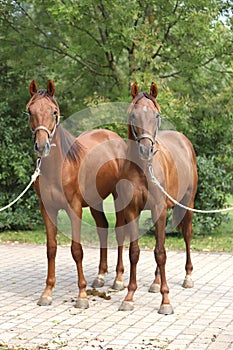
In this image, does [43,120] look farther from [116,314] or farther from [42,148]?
[116,314]

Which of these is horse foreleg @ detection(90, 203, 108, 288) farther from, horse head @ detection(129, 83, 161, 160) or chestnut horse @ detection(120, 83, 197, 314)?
horse head @ detection(129, 83, 161, 160)

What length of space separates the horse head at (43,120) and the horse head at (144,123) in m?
0.81

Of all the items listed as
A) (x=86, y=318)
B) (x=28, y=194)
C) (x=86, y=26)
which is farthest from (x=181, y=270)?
A: (x=86, y=26)

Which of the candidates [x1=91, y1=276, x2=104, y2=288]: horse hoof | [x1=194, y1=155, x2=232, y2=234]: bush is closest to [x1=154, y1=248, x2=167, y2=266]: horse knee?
[x1=91, y1=276, x2=104, y2=288]: horse hoof

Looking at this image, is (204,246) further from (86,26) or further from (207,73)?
(86,26)

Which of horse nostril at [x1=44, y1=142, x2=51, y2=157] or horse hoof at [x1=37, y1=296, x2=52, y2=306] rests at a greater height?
horse nostril at [x1=44, y1=142, x2=51, y2=157]

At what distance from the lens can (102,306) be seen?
6715 mm

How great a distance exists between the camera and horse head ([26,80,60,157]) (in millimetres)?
6207

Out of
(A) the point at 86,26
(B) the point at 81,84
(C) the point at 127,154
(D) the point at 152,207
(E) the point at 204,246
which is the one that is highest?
(A) the point at 86,26

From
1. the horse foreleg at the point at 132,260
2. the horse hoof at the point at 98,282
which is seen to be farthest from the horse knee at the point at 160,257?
the horse hoof at the point at 98,282

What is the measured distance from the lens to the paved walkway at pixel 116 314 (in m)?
5.43

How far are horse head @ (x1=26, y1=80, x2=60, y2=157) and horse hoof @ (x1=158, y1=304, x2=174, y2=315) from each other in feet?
6.40

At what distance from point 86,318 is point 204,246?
4.61 metres

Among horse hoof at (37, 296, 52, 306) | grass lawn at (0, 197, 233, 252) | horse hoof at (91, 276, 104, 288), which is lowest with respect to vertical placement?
grass lawn at (0, 197, 233, 252)
